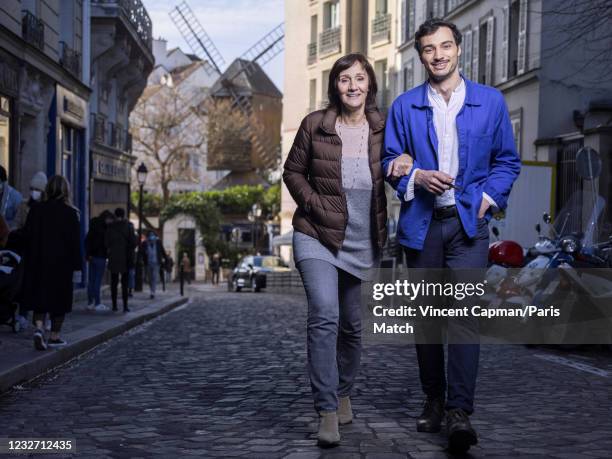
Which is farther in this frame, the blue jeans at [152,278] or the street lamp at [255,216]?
the street lamp at [255,216]

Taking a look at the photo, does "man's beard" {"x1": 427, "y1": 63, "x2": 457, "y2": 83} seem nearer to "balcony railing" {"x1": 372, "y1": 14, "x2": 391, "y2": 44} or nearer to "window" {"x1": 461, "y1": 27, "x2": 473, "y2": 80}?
"window" {"x1": 461, "y1": 27, "x2": 473, "y2": 80}

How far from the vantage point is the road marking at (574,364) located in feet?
30.2

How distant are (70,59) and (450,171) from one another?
19.7 metres

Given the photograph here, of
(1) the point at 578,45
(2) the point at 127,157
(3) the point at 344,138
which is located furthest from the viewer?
(2) the point at 127,157

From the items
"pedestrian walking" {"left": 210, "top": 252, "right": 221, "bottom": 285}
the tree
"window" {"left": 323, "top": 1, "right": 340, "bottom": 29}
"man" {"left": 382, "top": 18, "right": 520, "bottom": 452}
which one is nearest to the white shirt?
"man" {"left": 382, "top": 18, "right": 520, "bottom": 452}

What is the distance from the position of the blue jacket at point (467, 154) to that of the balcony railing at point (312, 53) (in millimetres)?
47452

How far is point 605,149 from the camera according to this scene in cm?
2050

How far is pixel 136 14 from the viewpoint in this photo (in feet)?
105

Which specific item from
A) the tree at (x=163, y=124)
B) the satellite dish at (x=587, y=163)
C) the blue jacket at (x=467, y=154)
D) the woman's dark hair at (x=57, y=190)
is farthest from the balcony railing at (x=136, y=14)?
the tree at (x=163, y=124)

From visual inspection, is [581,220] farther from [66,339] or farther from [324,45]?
[324,45]

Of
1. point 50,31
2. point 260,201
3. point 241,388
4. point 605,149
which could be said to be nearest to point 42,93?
point 50,31

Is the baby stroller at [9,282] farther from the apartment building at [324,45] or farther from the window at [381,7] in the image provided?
the window at [381,7]

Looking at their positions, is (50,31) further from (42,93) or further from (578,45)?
(578,45)

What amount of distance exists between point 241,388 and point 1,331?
601 centimetres
